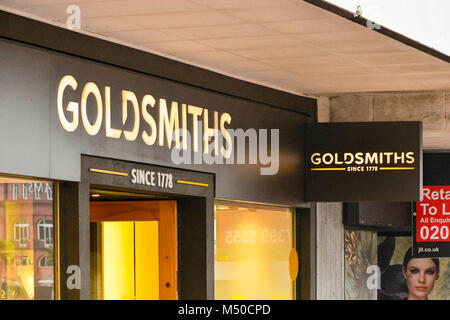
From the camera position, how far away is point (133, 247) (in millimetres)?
8117

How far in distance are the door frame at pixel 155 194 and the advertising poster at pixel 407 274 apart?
5492 millimetres

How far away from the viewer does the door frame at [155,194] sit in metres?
6.19

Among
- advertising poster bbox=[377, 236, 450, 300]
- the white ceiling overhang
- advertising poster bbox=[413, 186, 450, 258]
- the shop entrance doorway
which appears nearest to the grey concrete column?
advertising poster bbox=[413, 186, 450, 258]

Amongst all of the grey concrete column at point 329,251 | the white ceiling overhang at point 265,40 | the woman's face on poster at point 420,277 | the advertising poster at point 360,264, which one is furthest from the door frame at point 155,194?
the woman's face on poster at point 420,277

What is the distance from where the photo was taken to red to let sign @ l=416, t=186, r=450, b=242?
1084 cm

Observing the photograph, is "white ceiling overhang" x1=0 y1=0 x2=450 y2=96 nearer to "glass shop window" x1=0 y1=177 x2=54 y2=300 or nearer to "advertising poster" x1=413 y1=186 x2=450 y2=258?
"glass shop window" x1=0 y1=177 x2=54 y2=300

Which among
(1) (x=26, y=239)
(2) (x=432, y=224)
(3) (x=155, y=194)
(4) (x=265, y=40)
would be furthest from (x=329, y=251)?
(1) (x=26, y=239)

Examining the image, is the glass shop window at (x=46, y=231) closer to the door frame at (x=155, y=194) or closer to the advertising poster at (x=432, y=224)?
the door frame at (x=155, y=194)

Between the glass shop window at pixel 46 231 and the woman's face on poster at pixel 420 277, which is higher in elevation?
the glass shop window at pixel 46 231

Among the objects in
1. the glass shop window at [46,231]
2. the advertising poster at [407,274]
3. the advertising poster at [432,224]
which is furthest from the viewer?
the advertising poster at [407,274]

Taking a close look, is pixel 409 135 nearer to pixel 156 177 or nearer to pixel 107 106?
pixel 156 177

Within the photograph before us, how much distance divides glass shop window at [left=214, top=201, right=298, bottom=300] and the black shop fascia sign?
0.53 m

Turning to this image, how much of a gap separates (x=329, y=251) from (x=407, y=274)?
362cm
